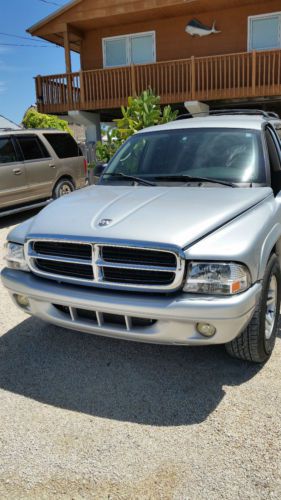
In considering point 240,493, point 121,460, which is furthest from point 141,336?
point 240,493

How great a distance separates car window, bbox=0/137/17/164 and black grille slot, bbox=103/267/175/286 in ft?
20.5

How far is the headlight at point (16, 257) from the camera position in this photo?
10.9 feet

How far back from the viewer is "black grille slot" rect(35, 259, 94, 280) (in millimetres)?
3031

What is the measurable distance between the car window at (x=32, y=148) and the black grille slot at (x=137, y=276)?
6636mm

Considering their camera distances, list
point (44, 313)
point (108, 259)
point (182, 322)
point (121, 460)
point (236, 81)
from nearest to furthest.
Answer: point (121, 460) → point (182, 322) → point (108, 259) → point (44, 313) → point (236, 81)

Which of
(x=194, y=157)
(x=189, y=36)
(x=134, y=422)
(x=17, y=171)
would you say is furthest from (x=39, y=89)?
(x=134, y=422)

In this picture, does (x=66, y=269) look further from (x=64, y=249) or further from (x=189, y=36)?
(x=189, y=36)

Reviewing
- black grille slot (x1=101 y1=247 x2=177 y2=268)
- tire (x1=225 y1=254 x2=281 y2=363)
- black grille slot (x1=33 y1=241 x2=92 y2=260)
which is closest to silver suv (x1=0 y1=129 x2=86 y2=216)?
black grille slot (x1=33 y1=241 x2=92 y2=260)

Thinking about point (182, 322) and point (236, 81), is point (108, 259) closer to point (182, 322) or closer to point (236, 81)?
point (182, 322)

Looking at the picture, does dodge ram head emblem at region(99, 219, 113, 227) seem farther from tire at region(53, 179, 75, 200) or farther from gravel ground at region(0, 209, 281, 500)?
tire at region(53, 179, 75, 200)

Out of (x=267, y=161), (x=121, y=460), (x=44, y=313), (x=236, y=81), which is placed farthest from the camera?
(x=236, y=81)

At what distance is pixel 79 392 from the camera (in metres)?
3.10

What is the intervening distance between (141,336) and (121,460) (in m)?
0.73

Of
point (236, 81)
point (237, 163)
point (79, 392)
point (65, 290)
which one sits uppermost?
point (236, 81)
